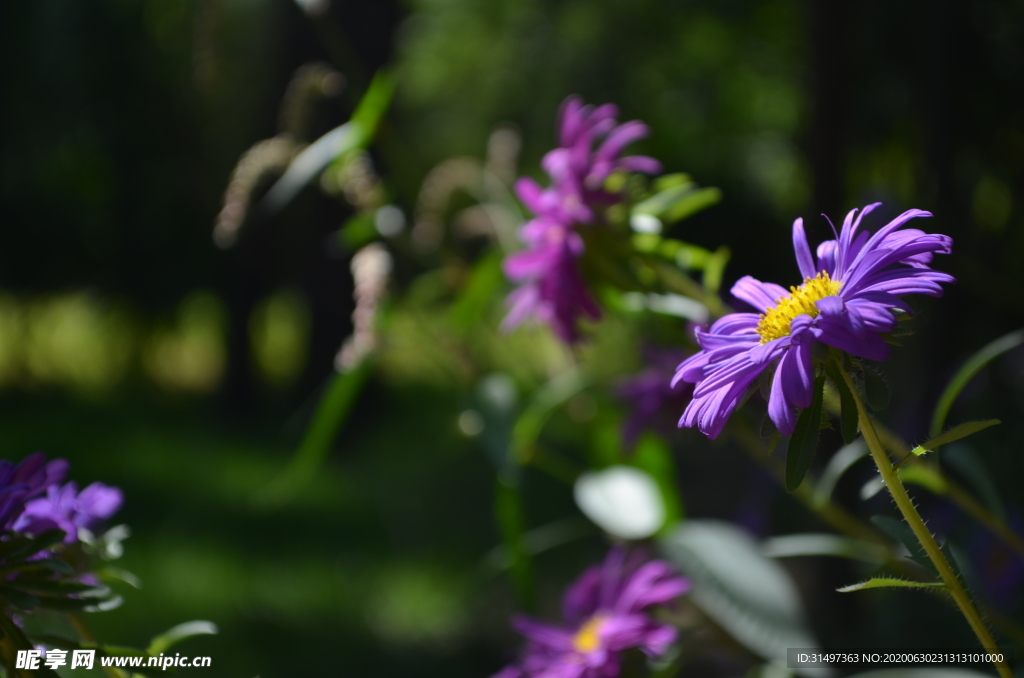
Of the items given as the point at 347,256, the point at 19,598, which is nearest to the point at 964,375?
the point at 19,598

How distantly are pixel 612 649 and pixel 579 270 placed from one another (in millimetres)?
256

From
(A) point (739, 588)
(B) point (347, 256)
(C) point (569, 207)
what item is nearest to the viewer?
(C) point (569, 207)

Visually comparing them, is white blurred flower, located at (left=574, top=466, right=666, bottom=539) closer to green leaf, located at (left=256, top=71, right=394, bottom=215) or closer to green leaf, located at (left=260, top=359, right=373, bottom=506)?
green leaf, located at (left=260, top=359, right=373, bottom=506)

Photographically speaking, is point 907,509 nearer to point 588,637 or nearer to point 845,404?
point 845,404

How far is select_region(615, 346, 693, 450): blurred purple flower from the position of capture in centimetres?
67

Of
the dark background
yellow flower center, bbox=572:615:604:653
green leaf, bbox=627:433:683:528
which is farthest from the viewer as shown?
the dark background

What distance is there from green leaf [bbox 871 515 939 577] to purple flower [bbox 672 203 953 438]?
0.09 m

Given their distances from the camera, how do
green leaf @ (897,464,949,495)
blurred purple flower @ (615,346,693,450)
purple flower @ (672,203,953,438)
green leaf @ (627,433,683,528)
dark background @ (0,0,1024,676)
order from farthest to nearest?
dark background @ (0,0,1024,676)
green leaf @ (627,433,683,528)
blurred purple flower @ (615,346,693,450)
green leaf @ (897,464,949,495)
purple flower @ (672,203,953,438)

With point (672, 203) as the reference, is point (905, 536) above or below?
below

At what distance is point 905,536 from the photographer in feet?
1.19

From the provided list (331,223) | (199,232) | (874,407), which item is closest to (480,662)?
(874,407)

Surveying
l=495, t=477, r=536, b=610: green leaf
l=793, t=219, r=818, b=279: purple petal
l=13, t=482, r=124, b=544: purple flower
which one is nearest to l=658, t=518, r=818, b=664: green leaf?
l=495, t=477, r=536, b=610: green leaf

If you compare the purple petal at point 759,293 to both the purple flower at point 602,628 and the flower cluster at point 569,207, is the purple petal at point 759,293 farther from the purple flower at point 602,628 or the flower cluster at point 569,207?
the purple flower at point 602,628

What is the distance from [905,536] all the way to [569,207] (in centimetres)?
29
